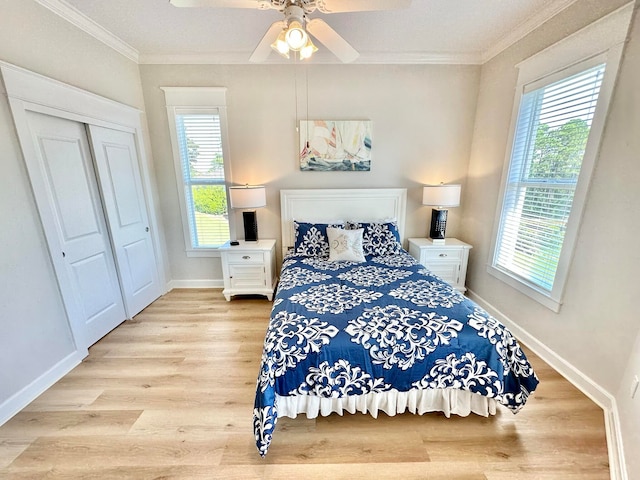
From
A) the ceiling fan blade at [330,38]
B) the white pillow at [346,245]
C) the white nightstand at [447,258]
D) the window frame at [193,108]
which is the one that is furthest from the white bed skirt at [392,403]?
the window frame at [193,108]

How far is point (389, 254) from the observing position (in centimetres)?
291

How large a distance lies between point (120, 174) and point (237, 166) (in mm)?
1199

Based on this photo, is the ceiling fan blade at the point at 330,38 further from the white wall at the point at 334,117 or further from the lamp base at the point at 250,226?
the lamp base at the point at 250,226

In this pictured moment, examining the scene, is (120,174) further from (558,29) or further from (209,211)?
(558,29)

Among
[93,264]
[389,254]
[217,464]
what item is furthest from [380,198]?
[93,264]

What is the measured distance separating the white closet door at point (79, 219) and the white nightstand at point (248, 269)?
1.10 meters

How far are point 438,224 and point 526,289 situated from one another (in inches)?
44.0

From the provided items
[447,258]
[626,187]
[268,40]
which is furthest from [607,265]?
[268,40]

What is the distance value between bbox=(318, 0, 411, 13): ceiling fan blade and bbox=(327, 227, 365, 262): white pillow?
71.8 inches

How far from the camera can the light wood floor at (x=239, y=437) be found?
1.37 m

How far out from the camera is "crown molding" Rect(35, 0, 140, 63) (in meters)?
2.02

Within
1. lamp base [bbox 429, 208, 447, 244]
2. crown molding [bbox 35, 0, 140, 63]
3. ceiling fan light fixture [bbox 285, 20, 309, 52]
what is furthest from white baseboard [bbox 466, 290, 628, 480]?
crown molding [bbox 35, 0, 140, 63]

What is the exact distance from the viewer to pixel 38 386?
73.0 inches

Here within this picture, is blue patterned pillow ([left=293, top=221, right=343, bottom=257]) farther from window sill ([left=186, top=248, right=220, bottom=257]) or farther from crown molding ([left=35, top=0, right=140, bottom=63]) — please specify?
crown molding ([left=35, top=0, right=140, bottom=63])
